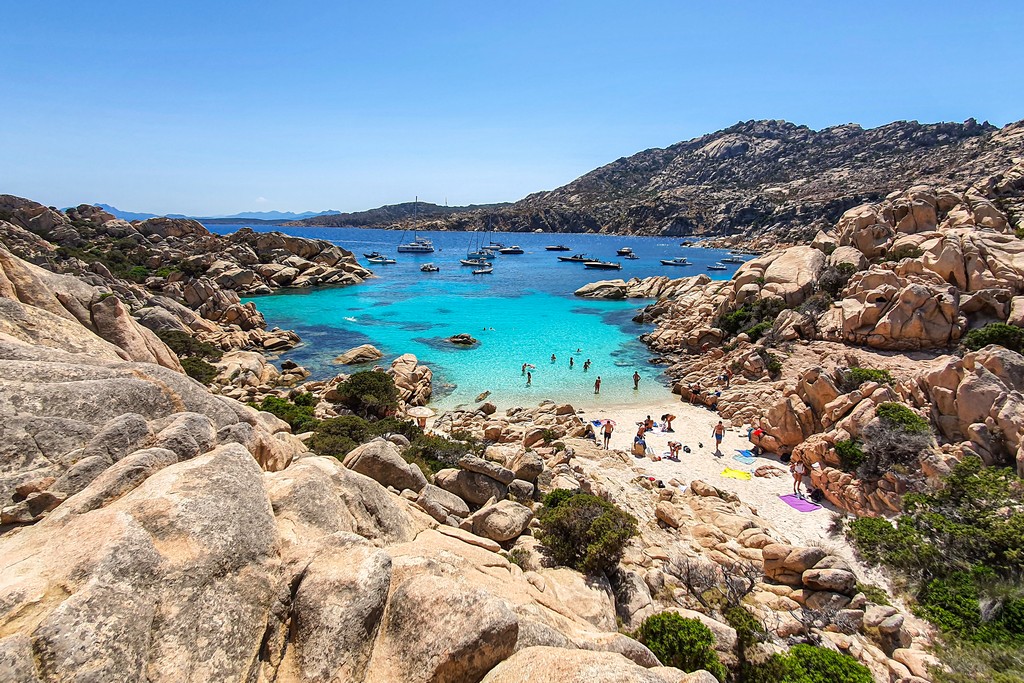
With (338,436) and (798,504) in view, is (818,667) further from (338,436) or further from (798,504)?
(338,436)

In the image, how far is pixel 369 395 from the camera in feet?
90.5

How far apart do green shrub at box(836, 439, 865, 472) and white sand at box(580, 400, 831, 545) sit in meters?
1.82

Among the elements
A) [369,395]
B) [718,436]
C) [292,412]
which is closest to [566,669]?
[718,436]

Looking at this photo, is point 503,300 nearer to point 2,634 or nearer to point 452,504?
point 452,504

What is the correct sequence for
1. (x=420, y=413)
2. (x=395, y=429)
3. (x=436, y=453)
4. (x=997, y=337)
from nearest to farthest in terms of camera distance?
1. (x=436, y=453)
2. (x=395, y=429)
3. (x=997, y=337)
4. (x=420, y=413)

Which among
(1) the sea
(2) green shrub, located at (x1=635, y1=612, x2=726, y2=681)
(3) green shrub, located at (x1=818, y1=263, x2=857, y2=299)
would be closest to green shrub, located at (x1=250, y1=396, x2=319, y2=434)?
(1) the sea

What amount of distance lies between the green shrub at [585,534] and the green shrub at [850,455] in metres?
10.9

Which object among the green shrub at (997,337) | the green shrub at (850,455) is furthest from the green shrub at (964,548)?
the green shrub at (997,337)

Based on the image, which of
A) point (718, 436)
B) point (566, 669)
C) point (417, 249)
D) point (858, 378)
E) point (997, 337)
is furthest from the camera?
point (417, 249)

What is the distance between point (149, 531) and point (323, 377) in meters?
31.7

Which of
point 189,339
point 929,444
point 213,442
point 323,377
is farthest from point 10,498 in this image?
point 189,339

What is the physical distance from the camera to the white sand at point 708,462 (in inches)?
686

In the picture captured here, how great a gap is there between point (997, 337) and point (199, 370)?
44719mm

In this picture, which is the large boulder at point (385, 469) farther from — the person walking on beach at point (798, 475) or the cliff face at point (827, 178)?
the cliff face at point (827, 178)
